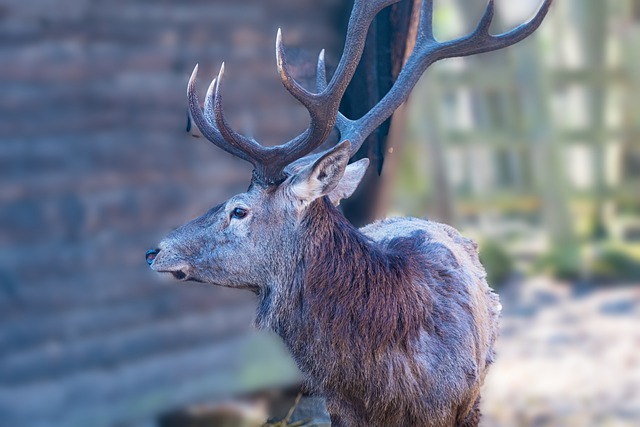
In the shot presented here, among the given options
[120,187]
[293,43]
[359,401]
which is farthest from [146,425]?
[359,401]

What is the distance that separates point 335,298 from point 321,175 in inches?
18.1

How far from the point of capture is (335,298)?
135 inches

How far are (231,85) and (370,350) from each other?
3608 mm

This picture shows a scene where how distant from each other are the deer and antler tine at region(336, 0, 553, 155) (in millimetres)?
147

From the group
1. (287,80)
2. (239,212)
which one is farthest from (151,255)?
(287,80)

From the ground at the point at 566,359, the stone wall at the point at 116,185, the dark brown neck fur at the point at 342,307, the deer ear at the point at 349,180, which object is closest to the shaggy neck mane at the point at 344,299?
the dark brown neck fur at the point at 342,307

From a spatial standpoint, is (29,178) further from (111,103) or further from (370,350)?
(370,350)

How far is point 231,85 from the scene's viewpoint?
6613 millimetres

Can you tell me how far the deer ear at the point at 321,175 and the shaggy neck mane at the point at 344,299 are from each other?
0.09 metres

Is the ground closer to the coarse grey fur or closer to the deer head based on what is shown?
the coarse grey fur

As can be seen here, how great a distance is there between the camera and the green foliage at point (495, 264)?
10234 mm

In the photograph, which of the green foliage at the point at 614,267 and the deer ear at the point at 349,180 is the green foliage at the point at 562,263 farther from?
the deer ear at the point at 349,180

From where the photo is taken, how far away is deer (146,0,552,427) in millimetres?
3402

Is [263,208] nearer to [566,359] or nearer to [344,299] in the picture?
[344,299]
